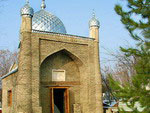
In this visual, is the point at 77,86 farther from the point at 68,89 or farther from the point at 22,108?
the point at 22,108

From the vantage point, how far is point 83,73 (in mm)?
14672

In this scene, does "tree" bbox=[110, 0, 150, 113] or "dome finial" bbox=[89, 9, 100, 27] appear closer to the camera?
"tree" bbox=[110, 0, 150, 113]

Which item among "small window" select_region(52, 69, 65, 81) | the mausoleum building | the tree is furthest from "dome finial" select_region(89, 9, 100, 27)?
the tree

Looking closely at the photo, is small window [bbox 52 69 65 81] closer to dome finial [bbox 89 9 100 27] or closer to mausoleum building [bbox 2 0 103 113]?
mausoleum building [bbox 2 0 103 113]

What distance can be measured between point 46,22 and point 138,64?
1072cm

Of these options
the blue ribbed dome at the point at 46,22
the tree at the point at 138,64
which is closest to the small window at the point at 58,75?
the blue ribbed dome at the point at 46,22

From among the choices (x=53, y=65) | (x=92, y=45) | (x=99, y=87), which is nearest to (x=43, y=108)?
(x=53, y=65)

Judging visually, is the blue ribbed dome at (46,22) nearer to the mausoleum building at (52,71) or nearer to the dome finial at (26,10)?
the mausoleum building at (52,71)

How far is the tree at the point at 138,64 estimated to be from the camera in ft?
16.2

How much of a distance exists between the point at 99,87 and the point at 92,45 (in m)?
2.78

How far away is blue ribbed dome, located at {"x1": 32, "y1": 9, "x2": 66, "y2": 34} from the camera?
1486cm

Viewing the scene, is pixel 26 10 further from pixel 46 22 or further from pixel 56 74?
pixel 56 74

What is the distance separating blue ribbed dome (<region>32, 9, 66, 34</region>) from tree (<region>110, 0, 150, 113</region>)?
31.5ft

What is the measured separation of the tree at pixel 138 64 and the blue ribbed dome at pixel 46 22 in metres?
9.60
